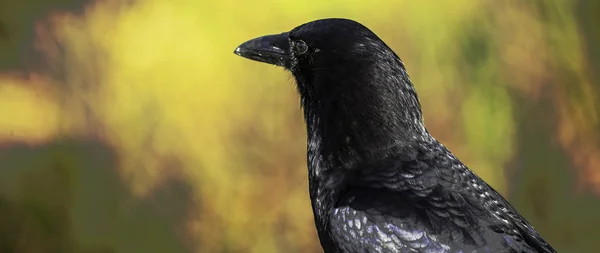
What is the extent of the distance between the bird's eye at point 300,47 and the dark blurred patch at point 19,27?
663mm

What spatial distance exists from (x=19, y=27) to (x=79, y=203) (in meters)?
0.45

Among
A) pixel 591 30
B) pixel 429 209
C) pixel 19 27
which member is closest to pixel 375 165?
pixel 429 209

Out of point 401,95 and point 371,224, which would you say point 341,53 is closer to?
point 401,95

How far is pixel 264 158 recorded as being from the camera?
1.83 m

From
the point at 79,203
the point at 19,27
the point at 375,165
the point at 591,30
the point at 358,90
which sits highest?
the point at 591,30

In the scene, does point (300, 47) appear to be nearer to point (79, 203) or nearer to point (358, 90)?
point (358, 90)

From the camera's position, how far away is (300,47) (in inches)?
54.7

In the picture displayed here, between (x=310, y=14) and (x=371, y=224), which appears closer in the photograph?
(x=371, y=224)

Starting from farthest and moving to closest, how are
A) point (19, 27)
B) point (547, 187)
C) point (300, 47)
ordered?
point (547, 187), point (19, 27), point (300, 47)

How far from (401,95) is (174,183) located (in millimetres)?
687

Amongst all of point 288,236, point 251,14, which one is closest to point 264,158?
point 288,236

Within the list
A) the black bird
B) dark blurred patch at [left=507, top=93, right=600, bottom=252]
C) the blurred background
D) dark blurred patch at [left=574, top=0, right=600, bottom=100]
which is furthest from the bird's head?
dark blurred patch at [left=574, top=0, right=600, bottom=100]

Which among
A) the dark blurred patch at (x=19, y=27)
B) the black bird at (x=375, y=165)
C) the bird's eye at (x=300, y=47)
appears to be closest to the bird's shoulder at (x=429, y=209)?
the black bird at (x=375, y=165)

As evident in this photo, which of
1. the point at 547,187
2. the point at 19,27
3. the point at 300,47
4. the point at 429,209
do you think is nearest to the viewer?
the point at 429,209
